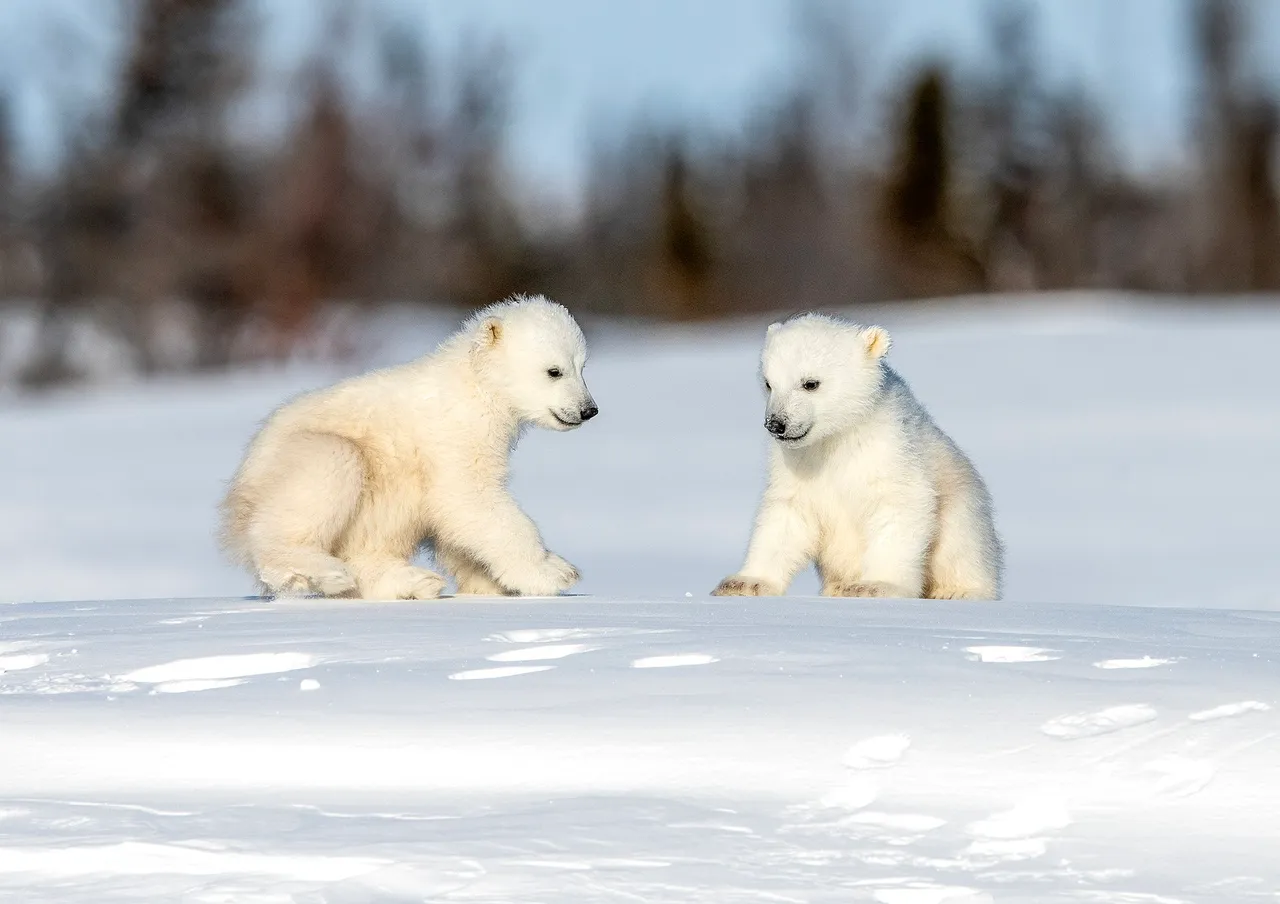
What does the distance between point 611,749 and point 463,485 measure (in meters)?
1.32

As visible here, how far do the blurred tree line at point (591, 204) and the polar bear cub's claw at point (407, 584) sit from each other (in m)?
21.3

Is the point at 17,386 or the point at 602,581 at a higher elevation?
the point at 17,386

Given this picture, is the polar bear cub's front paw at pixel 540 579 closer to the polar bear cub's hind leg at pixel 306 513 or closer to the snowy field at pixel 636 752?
the snowy field at pixel 636 752

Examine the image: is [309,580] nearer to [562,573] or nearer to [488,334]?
[562,573]

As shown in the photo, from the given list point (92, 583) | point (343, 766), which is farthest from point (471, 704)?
point (92, 583)

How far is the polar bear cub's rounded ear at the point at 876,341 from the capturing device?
4422 mm

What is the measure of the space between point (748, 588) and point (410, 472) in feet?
2.89

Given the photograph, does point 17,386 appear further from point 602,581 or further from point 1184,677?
point 1184,677

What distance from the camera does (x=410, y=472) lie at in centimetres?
423

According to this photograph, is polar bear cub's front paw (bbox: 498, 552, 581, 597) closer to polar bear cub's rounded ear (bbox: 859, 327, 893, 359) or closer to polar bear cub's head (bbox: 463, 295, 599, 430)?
polar bear cub's head (bbox: 463, 295, 599, 430)

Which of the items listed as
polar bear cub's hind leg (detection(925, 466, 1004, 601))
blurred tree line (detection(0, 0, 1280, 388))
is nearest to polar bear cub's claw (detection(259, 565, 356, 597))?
polar bear cub's hind leg (detection(925, 466, 1004, 601))

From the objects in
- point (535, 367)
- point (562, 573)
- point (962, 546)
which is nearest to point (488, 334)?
point (535, 367)

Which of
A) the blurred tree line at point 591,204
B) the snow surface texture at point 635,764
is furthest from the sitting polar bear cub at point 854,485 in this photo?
the blurred tree line at point 591,204

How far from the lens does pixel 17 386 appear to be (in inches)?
914
